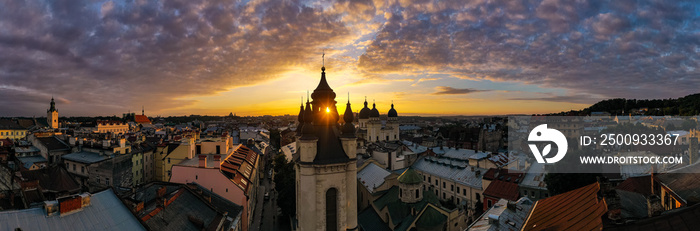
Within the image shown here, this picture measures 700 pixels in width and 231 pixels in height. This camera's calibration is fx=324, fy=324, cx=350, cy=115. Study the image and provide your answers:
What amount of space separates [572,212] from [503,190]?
2210 cm

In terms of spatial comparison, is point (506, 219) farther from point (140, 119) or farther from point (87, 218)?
point (140, 119)

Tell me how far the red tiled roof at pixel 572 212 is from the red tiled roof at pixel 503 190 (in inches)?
666

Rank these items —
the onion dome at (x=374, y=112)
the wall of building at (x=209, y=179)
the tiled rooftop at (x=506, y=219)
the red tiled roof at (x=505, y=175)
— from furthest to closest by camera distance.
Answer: the onion dome at (x=374, y=112), the red tiled roof at (x=505, y=175), the wall of building at (x=209, y=179), the tiled rooftop at (x=506, y=219)

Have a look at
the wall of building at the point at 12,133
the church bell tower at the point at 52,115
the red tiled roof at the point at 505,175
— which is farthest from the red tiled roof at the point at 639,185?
the church bell tower at the point at 52,115

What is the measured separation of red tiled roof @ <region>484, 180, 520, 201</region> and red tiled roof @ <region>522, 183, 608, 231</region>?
55.5ft

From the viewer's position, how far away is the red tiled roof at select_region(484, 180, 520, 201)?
34531 mm

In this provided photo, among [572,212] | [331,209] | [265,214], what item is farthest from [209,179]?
[572,212]

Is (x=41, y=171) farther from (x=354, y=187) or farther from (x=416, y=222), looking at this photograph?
(x=416, y=222)

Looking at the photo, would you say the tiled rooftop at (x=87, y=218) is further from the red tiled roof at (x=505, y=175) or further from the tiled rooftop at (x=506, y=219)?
the red tiled roof at (x=505, y=175)

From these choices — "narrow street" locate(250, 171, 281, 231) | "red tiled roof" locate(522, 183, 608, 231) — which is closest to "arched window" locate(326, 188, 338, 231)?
"red tiled roof" locate(522, 183, 608, 231)

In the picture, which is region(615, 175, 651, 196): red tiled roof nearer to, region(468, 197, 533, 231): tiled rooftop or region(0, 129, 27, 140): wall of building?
region(468, 197, 533, 231): tiled rooftop

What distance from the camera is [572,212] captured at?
1487 cm

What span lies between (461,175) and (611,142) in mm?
34185

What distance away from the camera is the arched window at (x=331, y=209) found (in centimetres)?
1711
